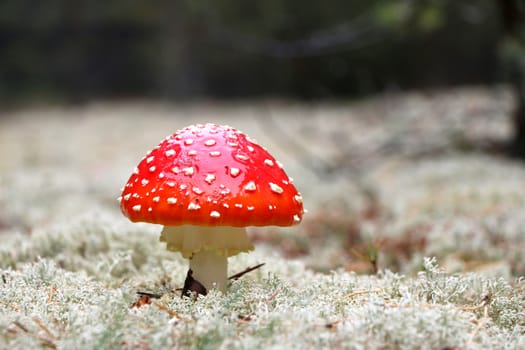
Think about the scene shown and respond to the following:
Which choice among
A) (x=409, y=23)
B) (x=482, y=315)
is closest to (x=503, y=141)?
(x=409, y=23)

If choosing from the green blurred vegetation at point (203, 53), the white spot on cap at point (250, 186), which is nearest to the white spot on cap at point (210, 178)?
the white spot on cap at point (250, 186)

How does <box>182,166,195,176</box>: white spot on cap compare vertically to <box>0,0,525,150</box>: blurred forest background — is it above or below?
Result: below

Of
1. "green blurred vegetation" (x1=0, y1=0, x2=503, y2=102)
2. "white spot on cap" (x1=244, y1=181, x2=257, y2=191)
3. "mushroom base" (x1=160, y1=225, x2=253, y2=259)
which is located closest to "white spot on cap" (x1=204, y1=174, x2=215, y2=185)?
"white spot on cap" (x1=244, y1=181, x2=257, y2=191)

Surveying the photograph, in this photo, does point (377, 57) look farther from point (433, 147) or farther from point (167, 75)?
point (433, 147)

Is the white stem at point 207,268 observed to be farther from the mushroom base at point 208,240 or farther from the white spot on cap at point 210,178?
the white spot on cap at point 210,178

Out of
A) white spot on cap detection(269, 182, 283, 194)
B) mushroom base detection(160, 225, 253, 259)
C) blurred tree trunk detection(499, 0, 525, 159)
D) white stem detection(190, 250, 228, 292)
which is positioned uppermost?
blurred tree trunk detection(499, 0, 525, 159)

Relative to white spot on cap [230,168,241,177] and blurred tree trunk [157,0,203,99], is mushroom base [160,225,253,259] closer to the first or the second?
white spot on cap [230,168,241,177]

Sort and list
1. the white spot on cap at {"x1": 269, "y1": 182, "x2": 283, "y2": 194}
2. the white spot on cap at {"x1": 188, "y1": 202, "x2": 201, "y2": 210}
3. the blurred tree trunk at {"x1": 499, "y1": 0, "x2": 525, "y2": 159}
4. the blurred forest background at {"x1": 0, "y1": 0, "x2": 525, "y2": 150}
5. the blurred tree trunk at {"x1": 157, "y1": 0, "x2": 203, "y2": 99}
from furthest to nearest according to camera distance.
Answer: the blurred tree trunk at {"x1": 157, "y1": 0, "x2": 203, "y2": 99} < the blurred forest background at {"x1": 0, "y1": 0, "x2": 525, "y2": 150} < the blurred tree trunk at {"x1": 499, "y1": 0, "x2": 525, "y2": 159} < the white spot on cap at {"x1": 269, "y1": 182, "x2": 283, "y2": 194} < the white spot on cap at {"x1": 188, "y1": 202, "x2": 201, "y2": 210}
